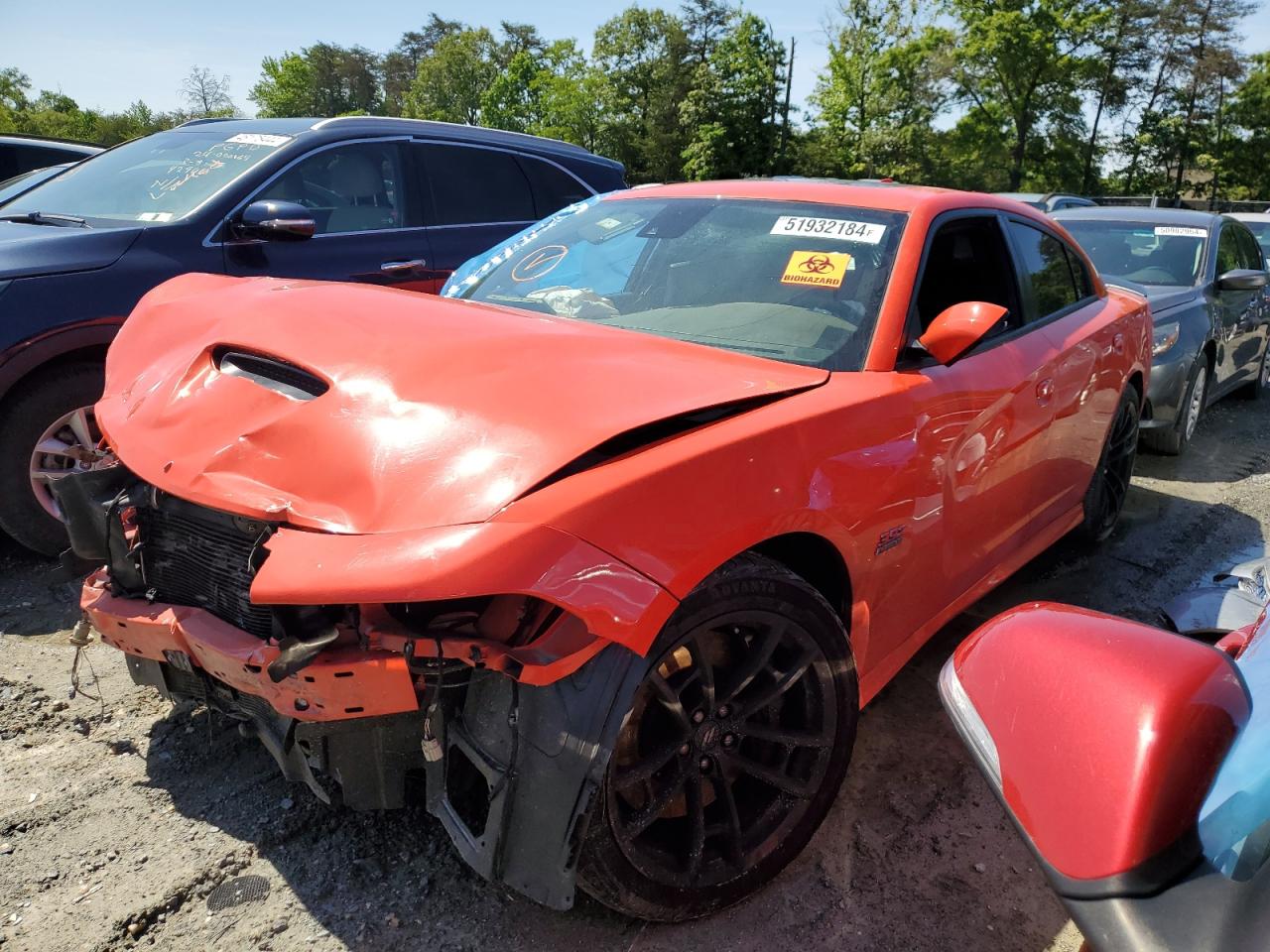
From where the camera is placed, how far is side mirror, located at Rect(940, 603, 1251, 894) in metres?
Answer: 1.03

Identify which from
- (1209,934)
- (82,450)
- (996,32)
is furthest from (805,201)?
(996,32)

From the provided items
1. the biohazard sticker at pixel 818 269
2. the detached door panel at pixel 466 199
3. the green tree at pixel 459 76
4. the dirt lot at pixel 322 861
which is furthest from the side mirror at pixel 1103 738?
the green tree at pixel 459 76

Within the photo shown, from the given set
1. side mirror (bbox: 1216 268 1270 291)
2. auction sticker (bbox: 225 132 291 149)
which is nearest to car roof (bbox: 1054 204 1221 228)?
side mirror (bbox: 1216 268 1270 291)

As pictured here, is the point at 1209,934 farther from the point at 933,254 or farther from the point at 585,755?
the point at 933,254

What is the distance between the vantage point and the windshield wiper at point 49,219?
4.04m

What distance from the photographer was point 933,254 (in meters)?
2.84

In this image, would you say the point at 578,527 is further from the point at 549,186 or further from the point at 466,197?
the point at 549,186

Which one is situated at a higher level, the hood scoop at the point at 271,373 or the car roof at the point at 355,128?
the car roof at the point at 355,128

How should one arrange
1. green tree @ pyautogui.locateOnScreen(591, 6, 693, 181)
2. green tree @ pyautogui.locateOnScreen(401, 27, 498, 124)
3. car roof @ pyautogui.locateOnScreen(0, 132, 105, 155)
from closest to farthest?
1. car roof @ pyautogui.locateOnScreen(0, 132, 105, 155)
2. green tree @ pyautogui.locateOnScreen(591, 6, 693, 181)
3. green tree @ pyautogui.locateOnScreen(401, 27, 498, 124)

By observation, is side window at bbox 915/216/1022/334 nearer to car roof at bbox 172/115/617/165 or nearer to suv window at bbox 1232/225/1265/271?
car roof at bbox 172/115/617/165

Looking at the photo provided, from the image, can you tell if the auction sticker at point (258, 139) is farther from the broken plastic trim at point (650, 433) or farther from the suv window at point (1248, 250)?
the suv window at point (1248, 250)

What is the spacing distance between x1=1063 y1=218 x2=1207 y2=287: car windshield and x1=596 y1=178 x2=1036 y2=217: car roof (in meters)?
3.93

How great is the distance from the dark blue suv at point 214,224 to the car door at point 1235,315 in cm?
465

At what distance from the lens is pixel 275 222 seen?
4086mm
